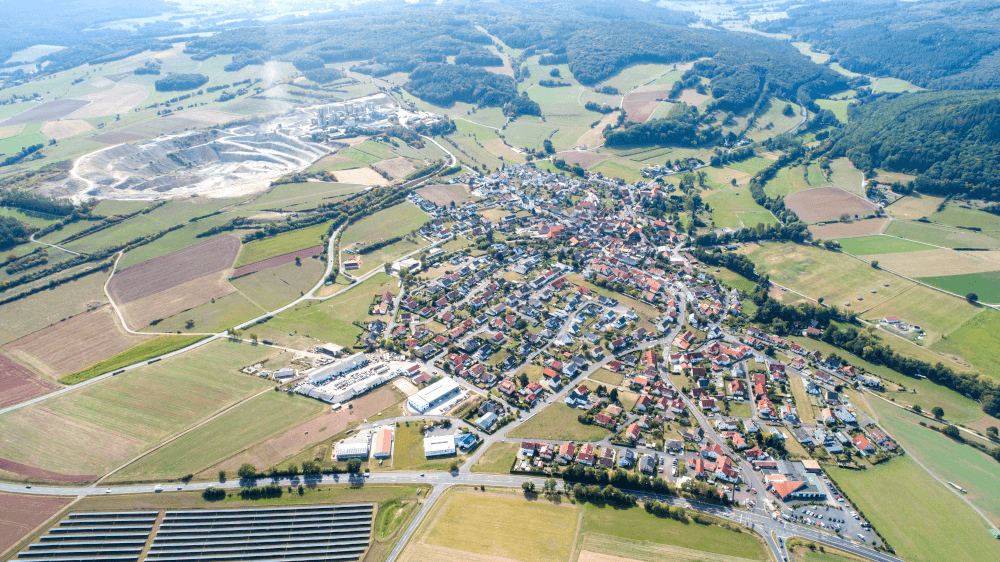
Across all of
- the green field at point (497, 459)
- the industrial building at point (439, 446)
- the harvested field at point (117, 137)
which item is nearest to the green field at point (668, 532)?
the green field at point (497, 459)

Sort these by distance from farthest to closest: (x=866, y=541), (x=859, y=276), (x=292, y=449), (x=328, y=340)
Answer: (x=859, y=276)
(x=328, y=340)
(x=292, y=449)
(x=866, y=541)

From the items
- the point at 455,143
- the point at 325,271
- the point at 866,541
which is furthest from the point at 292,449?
the point at 455,143

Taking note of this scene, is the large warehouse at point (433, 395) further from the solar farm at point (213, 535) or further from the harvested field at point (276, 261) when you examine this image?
the harvested field at point (276, 261)

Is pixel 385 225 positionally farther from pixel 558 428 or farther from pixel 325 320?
→ pixel 558 428

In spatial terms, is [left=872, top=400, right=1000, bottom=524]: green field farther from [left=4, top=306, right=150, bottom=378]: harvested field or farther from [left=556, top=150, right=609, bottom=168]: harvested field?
[left=4, top=306, right=150, bottom=378]: harvested field

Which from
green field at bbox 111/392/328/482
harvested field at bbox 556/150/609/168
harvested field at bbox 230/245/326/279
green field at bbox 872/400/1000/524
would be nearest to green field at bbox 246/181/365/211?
harvested field at bbox 230/245/326/279

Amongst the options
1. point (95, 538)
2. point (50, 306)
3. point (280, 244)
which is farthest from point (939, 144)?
point (50, 306)

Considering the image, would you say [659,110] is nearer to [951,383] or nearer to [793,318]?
[793,318]
